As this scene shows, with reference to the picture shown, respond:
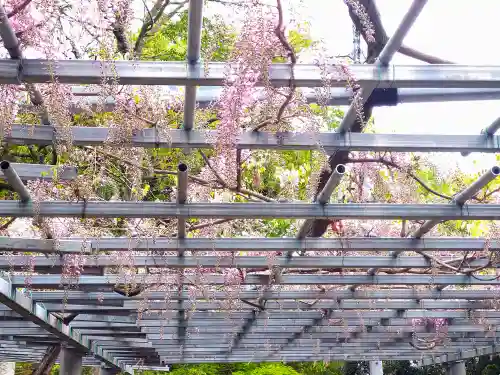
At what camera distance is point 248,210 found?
3281 millimetres

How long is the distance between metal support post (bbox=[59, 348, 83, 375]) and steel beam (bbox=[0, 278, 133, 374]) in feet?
0.43

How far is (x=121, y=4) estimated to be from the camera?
2.35 m

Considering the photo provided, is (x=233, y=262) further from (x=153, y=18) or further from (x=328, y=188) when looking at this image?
(x=153, y=18)

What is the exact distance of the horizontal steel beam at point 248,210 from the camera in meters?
3.21

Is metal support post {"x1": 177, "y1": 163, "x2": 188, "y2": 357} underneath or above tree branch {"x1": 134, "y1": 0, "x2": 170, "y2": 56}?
underneath

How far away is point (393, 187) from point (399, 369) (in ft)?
33.5

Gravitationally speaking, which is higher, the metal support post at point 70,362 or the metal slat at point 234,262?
the metal slat at point 234,262

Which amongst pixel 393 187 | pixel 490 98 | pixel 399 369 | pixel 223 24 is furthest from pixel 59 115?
pixel 399 369

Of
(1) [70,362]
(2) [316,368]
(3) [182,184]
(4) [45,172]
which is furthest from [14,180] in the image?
(2) [316,368]

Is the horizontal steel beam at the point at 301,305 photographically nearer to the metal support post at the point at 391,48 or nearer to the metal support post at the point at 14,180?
the metal support post at the point at 14,180

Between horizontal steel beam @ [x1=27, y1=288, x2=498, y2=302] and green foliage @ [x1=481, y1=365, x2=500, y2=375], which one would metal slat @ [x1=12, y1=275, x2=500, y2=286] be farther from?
green foliage @ [x1=481, y1=365, x2=500, y2=375]

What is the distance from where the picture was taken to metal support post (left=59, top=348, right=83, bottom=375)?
23.3 ft

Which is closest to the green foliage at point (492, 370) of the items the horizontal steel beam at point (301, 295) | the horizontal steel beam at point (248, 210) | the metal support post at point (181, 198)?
the horizontal steel beam at point (301, 295)

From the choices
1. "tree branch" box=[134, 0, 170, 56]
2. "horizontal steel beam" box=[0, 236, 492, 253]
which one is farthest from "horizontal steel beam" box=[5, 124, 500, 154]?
"tree branch" box=[134, 0, 170, 56]
